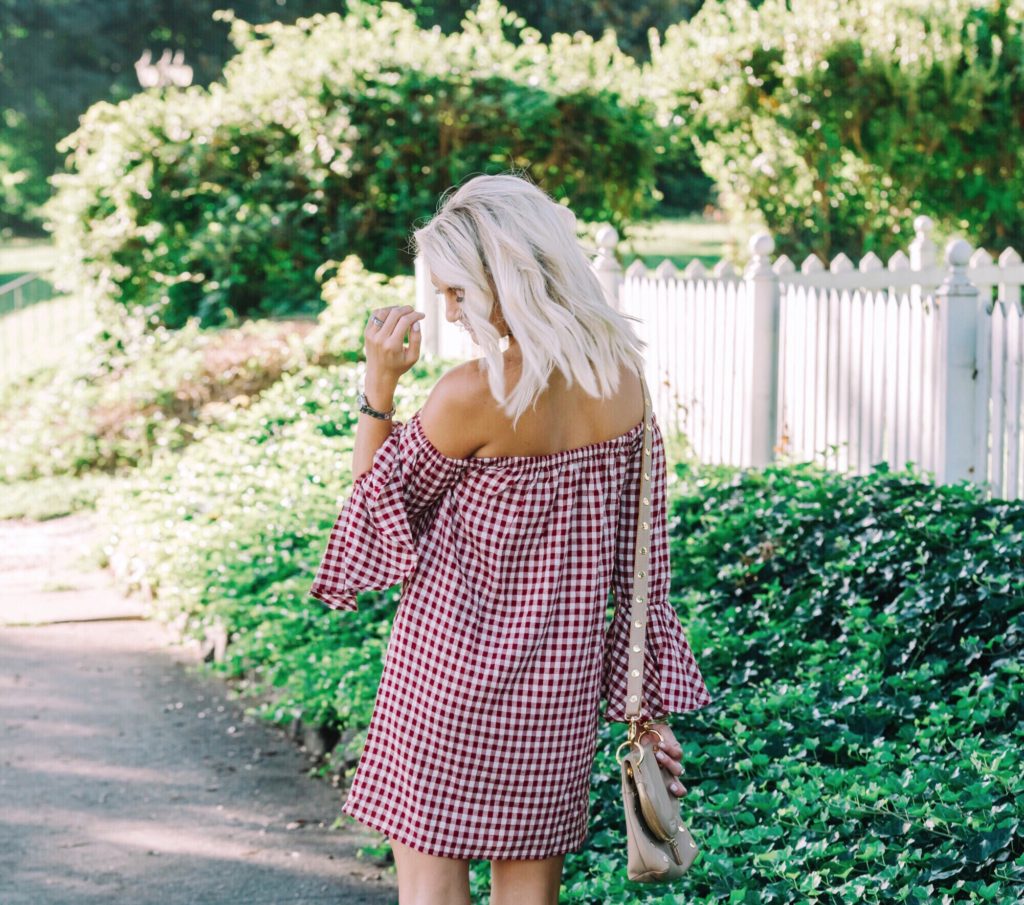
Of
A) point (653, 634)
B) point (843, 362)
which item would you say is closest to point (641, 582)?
point (653, 634)

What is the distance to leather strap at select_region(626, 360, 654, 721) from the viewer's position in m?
2.69

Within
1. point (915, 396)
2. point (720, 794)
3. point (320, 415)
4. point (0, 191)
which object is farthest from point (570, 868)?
point (0, 191)

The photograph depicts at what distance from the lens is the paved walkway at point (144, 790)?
4238 mm

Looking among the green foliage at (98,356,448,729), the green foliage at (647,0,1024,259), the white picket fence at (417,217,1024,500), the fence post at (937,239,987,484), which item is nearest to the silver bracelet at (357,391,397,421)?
the green foliage at (98,356,448,729)

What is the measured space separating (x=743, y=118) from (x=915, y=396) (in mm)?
7956

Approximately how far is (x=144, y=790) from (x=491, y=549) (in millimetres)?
2964

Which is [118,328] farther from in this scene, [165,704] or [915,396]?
[915,396]

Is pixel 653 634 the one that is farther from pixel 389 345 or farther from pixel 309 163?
pixel 309 163

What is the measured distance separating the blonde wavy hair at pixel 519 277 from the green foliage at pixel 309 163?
11.6 m

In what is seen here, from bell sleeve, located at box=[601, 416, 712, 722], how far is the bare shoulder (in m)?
0.37

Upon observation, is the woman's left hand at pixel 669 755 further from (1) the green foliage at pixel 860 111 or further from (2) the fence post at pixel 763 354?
(1) the green foliage at pixel 860 111

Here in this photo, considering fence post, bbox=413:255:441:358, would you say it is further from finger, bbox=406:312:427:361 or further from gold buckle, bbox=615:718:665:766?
gold buckle, bbox=615:718:665:766

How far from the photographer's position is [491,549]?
260 centimetres

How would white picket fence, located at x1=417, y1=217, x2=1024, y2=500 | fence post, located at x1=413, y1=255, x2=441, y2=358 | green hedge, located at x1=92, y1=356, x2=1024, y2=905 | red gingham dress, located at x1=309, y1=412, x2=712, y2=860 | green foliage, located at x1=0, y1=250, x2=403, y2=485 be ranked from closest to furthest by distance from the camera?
1. red gingham dress, located at x1=309, y1=412, x2=712, y2=860
2. green hedge, located at x1=92, y1=356, x2=1024, y2=905
3. white picket fence, located at x1=417, y1=217, x2=1024, y2=500
4. green foliage, located at x1=0, y1=250, x2=403, y2=485
5. fence post, located at x1=413, y1=255, x2=441, y2=358
